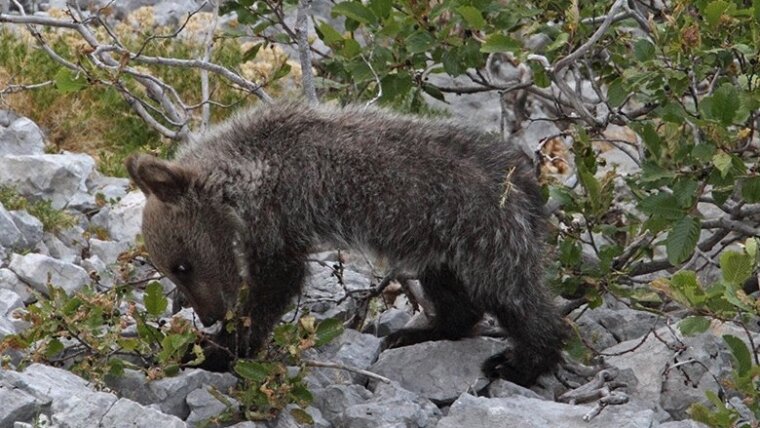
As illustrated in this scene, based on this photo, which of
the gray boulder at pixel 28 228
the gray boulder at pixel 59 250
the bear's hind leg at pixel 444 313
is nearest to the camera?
the bear's hind leg at pixel 444 313

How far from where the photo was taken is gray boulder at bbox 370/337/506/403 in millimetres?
6262

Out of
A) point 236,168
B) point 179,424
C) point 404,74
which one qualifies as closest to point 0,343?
point 179,424

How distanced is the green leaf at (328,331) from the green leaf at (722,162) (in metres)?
1.78

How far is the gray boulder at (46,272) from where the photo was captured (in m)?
6.93

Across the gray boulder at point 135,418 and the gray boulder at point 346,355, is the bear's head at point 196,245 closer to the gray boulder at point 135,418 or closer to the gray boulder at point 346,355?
the gray boulder at point 346,355

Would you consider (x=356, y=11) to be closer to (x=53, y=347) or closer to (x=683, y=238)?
(x=683, y=238)

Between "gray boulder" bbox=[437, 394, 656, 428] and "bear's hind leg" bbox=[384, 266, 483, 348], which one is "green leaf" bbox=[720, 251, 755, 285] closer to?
"gray boulder" bbox=[437, 394, 656, 428]

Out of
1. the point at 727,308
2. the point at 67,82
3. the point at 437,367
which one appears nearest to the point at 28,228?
the point at 67,82

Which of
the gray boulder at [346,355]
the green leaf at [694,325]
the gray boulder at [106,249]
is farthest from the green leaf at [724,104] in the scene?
the gray boulder at [106,249]

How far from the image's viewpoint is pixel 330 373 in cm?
633

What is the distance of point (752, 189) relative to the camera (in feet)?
19.7

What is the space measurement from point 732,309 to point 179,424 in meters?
2.24

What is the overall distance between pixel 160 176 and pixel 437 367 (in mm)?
1607

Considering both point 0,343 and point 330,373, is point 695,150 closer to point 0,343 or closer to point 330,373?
point 330,373
